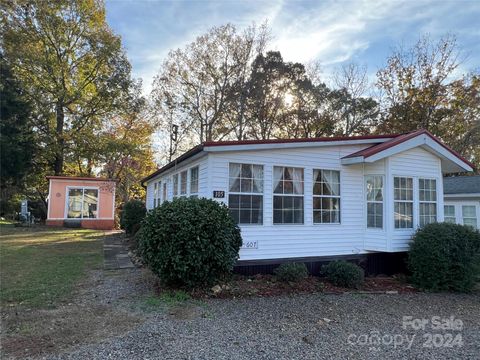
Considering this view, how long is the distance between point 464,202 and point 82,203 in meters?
19.5

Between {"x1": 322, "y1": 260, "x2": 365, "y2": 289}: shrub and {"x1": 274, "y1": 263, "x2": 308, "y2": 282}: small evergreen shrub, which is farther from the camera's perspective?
{"x1": 322, "y1": 260, "x2": 365, "y2": 289}: shrub

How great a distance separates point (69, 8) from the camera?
21.1 metres

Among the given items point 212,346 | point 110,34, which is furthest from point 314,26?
point 110,34

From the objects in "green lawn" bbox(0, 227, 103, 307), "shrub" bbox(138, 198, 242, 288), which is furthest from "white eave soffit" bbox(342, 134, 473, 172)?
"green lawn" bbox(0, 227, 103, 307)

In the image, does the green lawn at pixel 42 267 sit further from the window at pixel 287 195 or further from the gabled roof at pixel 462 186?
the gabled roof at pixel 462 186

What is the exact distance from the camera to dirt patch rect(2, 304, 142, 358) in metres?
3.68

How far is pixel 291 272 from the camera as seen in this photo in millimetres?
6875

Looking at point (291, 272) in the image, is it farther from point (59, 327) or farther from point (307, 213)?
point (59, 327)

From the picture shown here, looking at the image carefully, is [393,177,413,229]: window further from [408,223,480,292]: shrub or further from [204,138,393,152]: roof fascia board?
[204,138,393,152]: roof fascia board

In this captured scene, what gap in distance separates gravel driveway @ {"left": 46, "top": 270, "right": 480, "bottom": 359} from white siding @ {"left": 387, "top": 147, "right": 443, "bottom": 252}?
6.57 feet

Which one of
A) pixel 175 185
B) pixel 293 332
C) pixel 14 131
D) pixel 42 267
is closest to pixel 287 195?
pixel 293 332

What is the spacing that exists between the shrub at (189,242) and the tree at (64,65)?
18432 mm

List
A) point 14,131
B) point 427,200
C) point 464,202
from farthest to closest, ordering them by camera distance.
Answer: point 14,131
point 464,202
point 427,200

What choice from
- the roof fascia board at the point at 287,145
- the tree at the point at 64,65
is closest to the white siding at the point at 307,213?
the roof fascia board at the point at 287,145
